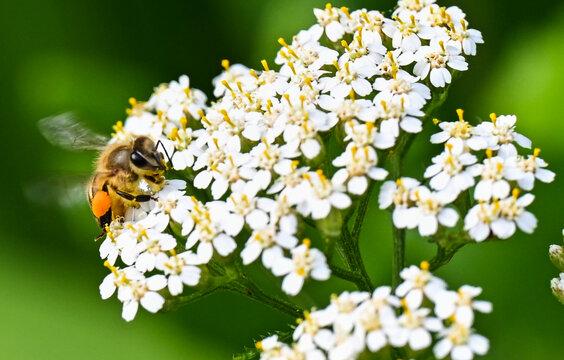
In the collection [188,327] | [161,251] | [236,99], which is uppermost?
[236,99]

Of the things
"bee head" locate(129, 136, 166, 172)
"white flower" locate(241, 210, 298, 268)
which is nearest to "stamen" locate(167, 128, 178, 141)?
"bee head" locate(129, 136, 166, 172)

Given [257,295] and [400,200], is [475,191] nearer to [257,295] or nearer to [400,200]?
[400,200]

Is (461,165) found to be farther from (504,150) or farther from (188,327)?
(188,327)

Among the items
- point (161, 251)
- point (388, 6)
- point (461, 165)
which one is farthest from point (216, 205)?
point (388, 6)

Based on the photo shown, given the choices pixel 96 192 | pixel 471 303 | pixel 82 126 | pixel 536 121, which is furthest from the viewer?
pixel 536 121

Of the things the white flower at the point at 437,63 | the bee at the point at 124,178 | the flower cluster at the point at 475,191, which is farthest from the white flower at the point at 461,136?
the bee at the point at 124,178

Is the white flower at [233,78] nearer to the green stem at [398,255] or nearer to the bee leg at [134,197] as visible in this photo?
the bee leg at [134,197]

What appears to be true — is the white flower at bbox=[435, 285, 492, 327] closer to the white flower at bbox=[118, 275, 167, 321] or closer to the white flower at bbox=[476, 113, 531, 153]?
the white flower at bbox=[476, 113, 531, 153]

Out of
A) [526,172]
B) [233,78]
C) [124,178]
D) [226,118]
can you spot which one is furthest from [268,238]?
[233,78]
